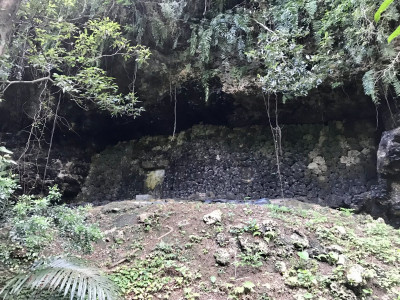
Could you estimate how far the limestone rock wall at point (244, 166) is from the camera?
7.16m

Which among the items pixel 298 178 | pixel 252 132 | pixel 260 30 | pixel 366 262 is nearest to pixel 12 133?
pixel 252 132

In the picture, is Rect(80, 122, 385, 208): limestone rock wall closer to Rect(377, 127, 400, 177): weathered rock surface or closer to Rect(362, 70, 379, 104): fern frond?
Rect(377, 127, 400, 177): weathered rock surface

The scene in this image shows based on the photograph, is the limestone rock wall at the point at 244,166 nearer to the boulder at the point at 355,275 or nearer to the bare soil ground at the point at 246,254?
the bare soil ground at the point at 246,254

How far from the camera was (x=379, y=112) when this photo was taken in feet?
22.0

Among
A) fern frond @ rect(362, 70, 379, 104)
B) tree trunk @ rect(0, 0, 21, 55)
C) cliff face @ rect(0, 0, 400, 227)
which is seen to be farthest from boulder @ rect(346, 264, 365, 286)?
tree trunk @ rect(0, 0, 21, 55)

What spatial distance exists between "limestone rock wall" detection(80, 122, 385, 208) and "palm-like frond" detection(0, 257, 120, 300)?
16.5 ft

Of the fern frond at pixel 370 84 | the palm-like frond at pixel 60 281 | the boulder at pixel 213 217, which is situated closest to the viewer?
the palm-like frond at pixel 60 281

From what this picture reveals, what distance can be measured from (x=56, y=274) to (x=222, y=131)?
6441 millimetres

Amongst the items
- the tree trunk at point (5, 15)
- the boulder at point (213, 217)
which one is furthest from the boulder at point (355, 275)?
the tree trunk at point (5, 15)

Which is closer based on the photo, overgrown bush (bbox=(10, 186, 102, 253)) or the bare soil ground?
overgrown bush (bbox=(10, 186, 102, 253))

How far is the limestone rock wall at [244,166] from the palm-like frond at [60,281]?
5043mm

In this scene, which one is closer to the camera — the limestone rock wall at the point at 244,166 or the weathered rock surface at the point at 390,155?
the weathered rock surface at the point at 390,155

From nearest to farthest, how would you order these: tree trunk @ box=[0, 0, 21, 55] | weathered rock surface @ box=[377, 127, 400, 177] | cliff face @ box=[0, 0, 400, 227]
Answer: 1. tree trunk @ box=[0, 0, 21, 55]
2. weathered rock surface @ box=[377, 127, 400, 177]
3. cliff face @ box=[0, 0, 400, 227]

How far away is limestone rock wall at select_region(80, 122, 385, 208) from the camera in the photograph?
23.5 feet
